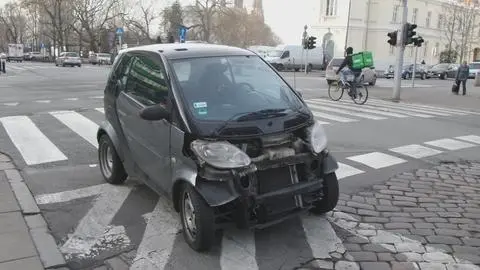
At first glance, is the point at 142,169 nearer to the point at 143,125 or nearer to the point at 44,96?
the point at 143,125

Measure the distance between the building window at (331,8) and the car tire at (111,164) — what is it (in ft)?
213

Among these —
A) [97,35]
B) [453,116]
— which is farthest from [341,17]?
[453,116]

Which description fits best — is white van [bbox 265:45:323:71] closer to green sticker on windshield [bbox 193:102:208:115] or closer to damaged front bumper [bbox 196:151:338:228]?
green sticker on windshield [bbox 193:102:208:115]

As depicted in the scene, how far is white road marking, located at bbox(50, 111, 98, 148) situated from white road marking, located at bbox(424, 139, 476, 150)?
6.43 metres

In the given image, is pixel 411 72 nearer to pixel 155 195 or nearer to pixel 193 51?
pixel 155 195

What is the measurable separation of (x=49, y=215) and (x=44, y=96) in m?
13.8

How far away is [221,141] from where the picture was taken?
4609mm

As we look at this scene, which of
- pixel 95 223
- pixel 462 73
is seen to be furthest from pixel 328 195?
pixel 462 73

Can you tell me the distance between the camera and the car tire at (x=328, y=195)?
17.6 ft

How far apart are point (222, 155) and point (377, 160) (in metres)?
4.72

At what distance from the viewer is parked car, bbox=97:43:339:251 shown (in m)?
4.55

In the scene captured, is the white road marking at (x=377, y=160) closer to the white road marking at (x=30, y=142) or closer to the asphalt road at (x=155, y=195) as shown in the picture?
the asphalt road at (x=155, y=195)

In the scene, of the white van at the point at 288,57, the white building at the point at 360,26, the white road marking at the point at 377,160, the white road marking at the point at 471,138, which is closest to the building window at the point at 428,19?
the white building at the point at 360,26

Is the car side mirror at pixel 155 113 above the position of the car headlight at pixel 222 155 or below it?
above
